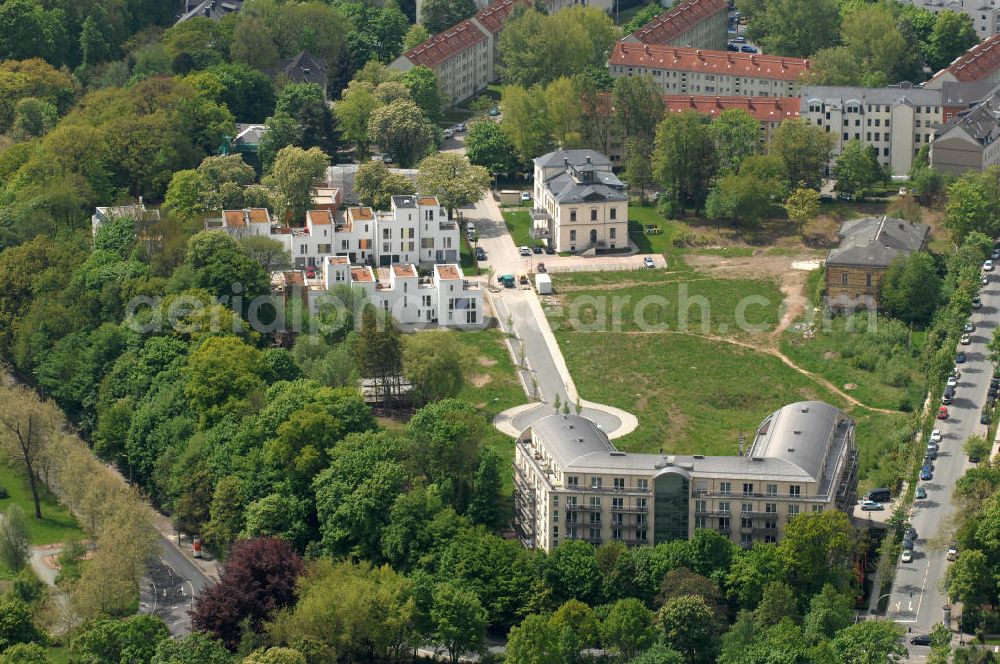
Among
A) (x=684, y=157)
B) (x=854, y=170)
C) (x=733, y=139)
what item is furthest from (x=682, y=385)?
(x=733, y=139)

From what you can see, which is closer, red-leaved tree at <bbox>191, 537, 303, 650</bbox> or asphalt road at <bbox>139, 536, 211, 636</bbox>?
red-leaved tree at <bbox>191, 537, 303, 650</bbox>

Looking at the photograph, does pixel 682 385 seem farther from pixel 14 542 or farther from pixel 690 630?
pixel 14 542

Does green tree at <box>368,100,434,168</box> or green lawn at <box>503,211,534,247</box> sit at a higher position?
green tree at <box>368,100,434,168</box>

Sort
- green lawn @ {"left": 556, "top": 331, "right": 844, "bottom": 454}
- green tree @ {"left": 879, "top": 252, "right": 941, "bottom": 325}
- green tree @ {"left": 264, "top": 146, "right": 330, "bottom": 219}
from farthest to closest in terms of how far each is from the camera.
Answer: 1. green tree @ {"left": 264, "top": 146, "right": 330, "bottom": 219}
2. green tree @ {"left": 879, "top": 252, "right": 941, "bottom": 325}
3. green lawn @ {"left": 556, "top": 331, "right": 844, "bottom": 454}

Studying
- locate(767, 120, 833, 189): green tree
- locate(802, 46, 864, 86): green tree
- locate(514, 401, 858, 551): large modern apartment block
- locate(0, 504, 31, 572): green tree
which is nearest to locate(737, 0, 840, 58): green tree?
locate(802, 46, 864, 86): green tree

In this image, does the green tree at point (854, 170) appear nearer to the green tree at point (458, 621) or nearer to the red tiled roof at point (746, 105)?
the red tiled roof at point (746, 105)

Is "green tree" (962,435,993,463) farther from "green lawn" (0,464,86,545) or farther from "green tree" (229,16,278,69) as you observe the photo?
"green tree" (229,16,278,69)

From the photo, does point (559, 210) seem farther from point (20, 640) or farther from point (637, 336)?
point (20, 640)

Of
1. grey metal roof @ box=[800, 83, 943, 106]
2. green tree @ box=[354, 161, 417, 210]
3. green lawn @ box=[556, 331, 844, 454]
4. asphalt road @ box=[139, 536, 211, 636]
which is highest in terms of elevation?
grey metal roof @ box=[800, 83, 943, 106]

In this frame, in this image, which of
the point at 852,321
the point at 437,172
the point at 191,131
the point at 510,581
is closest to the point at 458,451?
the point at 510,581
